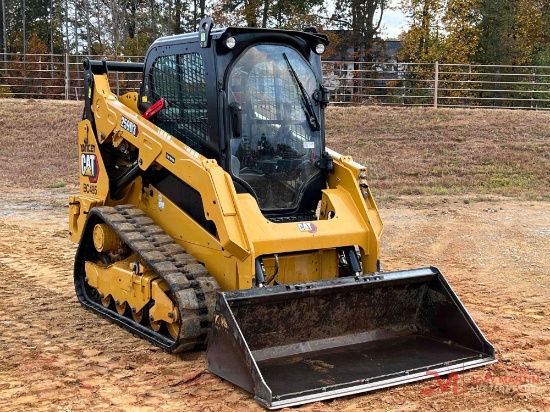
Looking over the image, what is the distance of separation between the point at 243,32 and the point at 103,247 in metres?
2.36

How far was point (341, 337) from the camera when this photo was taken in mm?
5887

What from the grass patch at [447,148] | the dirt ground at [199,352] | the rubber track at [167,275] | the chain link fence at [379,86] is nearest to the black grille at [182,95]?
the rubber track at [167,275]

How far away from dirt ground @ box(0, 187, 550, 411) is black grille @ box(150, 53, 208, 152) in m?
1.82

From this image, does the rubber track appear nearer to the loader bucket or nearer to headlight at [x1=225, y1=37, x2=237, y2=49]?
the loader bucket

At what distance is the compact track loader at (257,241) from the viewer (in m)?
5.50

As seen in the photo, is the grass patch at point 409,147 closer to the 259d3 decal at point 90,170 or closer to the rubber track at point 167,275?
the 259d3 decal at point 90,170

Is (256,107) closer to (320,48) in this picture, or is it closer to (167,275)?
(320,48)

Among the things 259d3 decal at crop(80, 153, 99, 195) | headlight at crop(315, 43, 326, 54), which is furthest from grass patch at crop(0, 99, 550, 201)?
headlight at crop(315, 43, 326, 54)

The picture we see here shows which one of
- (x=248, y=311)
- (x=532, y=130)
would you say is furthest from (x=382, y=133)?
(x=248, y=311)

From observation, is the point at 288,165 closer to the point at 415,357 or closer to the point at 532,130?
the point at 415,357

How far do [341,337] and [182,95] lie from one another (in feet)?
8.12

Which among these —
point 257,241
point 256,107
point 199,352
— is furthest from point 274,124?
point 199,352

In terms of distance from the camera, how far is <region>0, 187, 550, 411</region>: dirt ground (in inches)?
197

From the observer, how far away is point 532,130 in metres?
19.3
